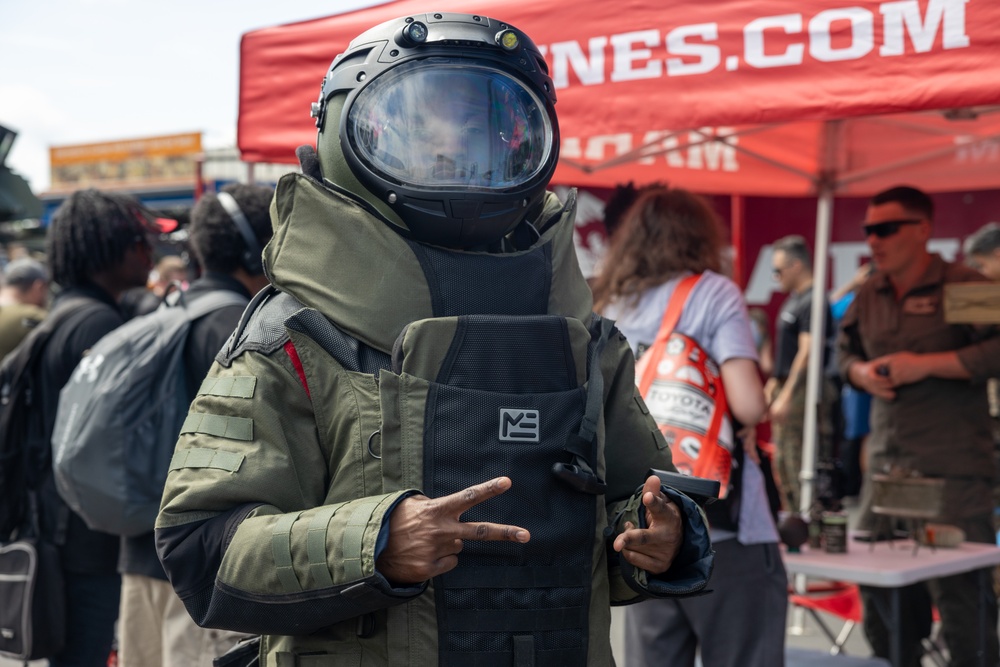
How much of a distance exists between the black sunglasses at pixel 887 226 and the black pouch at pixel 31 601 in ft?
10.8

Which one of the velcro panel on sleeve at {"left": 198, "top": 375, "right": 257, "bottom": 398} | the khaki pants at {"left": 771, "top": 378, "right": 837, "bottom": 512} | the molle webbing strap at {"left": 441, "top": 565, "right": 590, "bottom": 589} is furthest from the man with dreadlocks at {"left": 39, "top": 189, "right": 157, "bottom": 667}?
the khaki pants at {"left": 771, "top": 378, "right": 837, "bottom": 512}

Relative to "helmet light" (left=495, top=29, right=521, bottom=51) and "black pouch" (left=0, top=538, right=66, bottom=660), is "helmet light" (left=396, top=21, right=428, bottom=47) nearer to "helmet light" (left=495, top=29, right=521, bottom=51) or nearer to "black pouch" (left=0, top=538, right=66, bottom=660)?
"helmet light" (left=495, top=29, right=521, bottom=51)

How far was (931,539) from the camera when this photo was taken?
3.60 m

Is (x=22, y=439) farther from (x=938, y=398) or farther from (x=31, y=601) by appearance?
(x=938, y=398)

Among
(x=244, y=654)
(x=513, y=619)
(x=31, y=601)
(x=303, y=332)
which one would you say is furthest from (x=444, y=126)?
(x=31, y=601)

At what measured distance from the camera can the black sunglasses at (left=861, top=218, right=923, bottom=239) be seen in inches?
167

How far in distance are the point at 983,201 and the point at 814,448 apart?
4374 mm

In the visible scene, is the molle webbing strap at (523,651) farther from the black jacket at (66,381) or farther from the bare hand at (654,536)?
the black jacket at (66,381)

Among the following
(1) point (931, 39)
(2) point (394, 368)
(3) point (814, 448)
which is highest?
(1) point (931, 39)

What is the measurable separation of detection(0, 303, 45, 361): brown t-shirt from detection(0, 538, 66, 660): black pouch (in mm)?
2228

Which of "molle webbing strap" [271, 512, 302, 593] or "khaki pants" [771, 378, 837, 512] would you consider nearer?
"molle webbing strap" [271, 512, 302, 593]

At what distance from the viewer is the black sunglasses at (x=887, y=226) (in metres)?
4.23

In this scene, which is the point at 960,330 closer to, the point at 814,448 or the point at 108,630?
the point at 814,448

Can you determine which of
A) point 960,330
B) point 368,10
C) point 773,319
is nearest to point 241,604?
point 368,10
